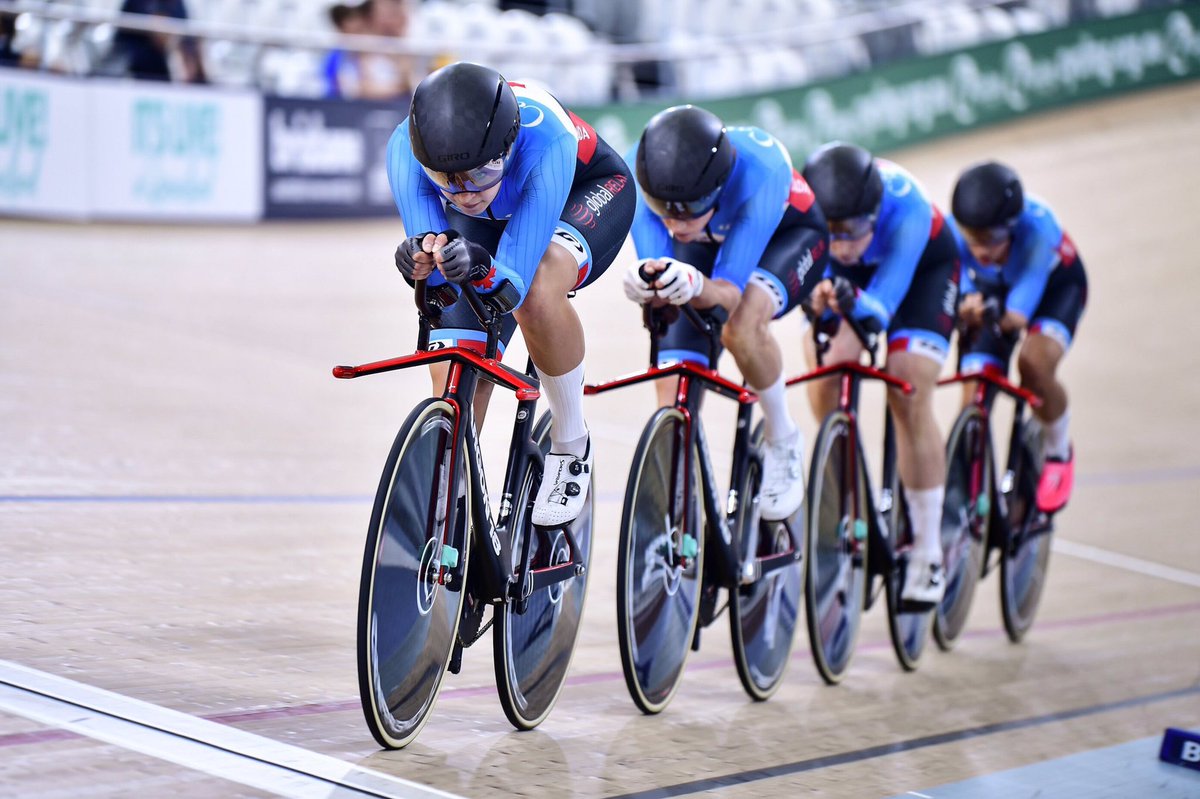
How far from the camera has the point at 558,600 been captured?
11.3ft

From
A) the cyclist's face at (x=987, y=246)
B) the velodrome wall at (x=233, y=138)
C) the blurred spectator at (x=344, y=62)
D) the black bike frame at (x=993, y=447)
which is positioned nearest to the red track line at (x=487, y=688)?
the black bike frame at (x=993, y=447)

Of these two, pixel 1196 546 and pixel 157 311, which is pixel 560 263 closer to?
pixel 1196 546

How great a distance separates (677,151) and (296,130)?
27.5 ft

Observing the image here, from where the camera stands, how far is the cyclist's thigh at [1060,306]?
17.5ft

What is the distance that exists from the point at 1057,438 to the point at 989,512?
529mm

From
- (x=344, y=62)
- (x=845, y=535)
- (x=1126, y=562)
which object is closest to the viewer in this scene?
(x=845, y=535)

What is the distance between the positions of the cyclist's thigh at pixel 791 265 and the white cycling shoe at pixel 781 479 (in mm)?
379

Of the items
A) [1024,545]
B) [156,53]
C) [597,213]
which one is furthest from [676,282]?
[156,53]

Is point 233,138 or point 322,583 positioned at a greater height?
point 233,138

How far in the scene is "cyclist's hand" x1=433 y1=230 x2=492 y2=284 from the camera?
268cm

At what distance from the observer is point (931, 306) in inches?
185

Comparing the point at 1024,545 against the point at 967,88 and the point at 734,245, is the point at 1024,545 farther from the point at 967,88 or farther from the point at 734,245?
the point at 967,88

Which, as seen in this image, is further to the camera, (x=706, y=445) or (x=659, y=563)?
(x=706, y=445)

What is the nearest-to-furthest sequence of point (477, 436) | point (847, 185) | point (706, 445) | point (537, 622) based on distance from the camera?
point (477, 436)
point (537, 622)
point (706, 445)
point (847, 185)
